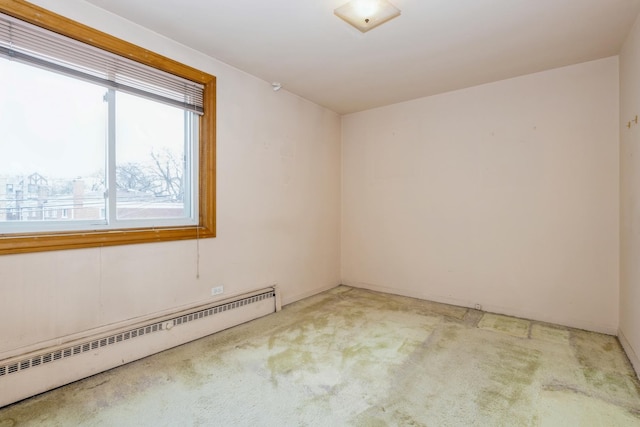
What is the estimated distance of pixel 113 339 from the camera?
2.23m

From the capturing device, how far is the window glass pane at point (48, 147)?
1913mm

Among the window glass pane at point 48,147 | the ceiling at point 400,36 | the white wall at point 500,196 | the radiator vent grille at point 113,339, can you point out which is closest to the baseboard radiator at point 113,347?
the radiator vent grille at point 113,339

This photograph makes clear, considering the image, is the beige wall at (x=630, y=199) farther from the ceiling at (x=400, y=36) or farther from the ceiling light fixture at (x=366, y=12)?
the ceiling light fixture at (x=366, y=12)

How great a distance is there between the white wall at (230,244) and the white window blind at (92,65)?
175 millimetres

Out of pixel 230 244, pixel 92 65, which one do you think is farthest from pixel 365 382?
pixel 92 65

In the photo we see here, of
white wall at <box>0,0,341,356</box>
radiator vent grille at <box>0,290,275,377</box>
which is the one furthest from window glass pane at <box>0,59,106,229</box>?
radiator vent grille at <box>0,290,275,377</box>

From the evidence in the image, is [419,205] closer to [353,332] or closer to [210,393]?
[353,332]

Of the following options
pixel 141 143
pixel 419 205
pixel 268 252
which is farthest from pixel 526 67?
pixel 141 143

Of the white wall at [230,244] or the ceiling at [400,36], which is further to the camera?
the ceiling at [400,36]

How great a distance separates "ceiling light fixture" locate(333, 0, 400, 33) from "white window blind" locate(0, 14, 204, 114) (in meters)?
1.39

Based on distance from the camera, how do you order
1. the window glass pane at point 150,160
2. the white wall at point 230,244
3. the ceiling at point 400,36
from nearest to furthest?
the white wall at point 230,244 → the ceiling at point 400,36 → the window glass pane at point 150,160

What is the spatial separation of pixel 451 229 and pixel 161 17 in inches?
133

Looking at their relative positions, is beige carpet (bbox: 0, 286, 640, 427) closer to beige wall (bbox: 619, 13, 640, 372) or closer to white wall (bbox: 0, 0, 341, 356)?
beige wall (bbox: 619, 13, 640, 372)

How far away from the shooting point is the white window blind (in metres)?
1.86
